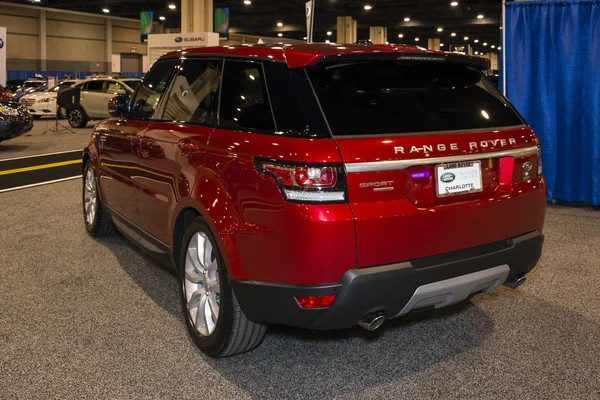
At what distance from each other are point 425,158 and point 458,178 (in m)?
0.23

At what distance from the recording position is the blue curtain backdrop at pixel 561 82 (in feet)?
22.3

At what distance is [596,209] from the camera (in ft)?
23.2

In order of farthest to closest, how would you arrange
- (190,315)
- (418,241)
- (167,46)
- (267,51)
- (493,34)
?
(493,34) → (167,46) → (190,315) → (267,51) → (418,241)

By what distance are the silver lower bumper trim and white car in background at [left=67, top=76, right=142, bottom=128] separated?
1712 cm

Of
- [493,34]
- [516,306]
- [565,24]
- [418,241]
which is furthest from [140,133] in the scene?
[493,34]

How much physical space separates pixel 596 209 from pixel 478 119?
469cm

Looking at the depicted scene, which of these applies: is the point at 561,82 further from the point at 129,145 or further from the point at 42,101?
the point at 42,101

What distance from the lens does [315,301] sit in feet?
8.71

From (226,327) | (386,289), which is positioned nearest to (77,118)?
(226,327)

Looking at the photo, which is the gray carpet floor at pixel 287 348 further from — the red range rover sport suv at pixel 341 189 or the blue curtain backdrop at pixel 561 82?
the blue curtain backdrop at pixel 561 82

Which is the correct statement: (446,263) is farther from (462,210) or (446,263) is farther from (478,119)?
(478,119)

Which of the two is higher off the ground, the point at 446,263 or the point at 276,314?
the point at 446,263

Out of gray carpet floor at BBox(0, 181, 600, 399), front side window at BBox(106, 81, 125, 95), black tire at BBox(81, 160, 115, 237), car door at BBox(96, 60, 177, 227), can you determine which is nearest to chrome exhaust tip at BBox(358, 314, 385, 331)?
gray carpet floor at BBox(0, 181, 600, 399)

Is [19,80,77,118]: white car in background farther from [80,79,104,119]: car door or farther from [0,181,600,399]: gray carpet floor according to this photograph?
[0,181,600,399]: gray carpet floor
